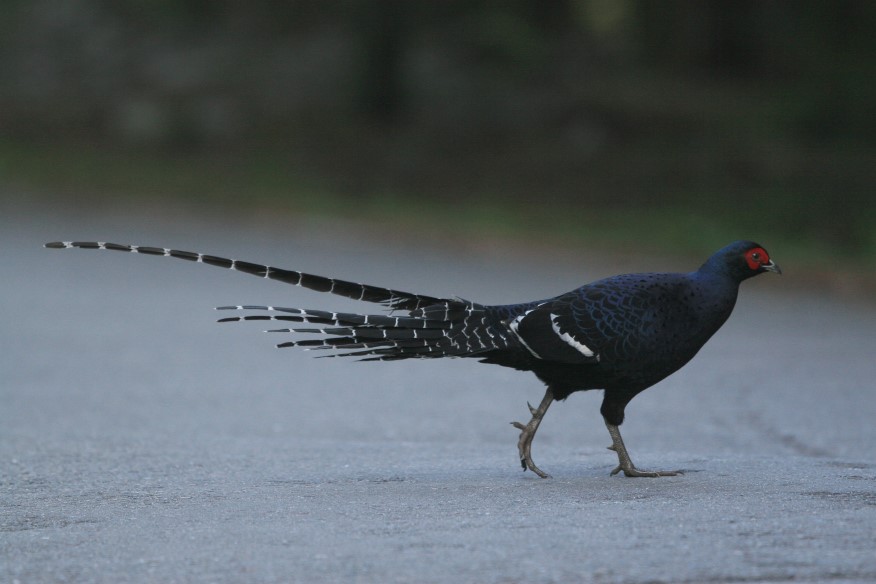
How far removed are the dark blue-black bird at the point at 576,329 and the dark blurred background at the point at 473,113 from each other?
11855mm

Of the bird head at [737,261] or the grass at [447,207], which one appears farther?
the grass at [447,207]

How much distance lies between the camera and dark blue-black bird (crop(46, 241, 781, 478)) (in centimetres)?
658

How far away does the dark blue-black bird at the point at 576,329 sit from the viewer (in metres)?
6.58

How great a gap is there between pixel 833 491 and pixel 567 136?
22053mm

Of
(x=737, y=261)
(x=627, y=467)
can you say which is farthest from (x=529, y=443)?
(x=737, y=261)

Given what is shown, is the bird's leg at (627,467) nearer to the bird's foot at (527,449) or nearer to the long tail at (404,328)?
the bird's foot at (527,449)

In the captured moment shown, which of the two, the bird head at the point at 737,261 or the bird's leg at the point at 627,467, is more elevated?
the bird head at the point at 737,261

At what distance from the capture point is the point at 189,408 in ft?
32.6

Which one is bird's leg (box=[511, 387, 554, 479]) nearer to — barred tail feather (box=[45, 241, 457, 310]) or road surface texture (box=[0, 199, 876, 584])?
road surface texture (box=[0, 199, 876, 584])

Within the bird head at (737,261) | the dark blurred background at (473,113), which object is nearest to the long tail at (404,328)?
the bird head at (737,261)

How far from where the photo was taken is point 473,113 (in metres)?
29.5

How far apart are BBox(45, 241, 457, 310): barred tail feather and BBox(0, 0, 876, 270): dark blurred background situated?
40.1ft

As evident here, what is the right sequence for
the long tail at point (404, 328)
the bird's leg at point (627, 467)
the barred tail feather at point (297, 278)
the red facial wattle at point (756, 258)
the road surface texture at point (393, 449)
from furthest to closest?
1. the red facial wattle at point (756, 258)
2. the bird's leg at point (627, 467)
3. the long tail at point (404, 328)
4. the barred tail feather at point (297, 278)
5. the road surface texture at point (393, 449)

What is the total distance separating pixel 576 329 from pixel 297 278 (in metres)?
→ 1.34
